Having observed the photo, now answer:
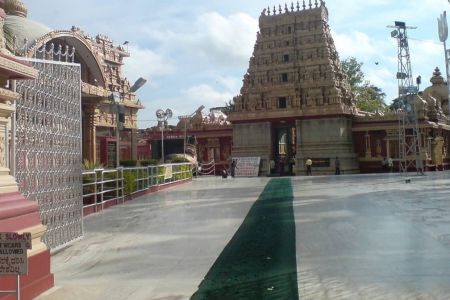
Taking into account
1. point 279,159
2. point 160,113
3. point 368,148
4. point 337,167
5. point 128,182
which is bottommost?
point 337,167

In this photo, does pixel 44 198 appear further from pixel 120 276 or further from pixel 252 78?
pixel 252 78

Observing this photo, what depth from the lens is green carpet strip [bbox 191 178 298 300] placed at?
460 cm

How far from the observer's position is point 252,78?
37562 mm

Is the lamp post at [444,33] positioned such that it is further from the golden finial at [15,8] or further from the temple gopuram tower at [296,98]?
the golden finial at [15,8]

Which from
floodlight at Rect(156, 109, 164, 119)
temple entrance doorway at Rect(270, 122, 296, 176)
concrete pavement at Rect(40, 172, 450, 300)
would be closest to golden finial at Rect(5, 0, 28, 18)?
concrete pavement at Rect(40, 172, 450, 300)

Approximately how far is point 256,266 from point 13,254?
10.2 ft

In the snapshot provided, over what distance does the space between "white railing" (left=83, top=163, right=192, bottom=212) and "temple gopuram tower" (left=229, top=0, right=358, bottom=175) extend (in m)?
15.6

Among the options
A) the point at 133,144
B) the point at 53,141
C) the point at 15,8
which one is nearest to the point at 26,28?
the point at 15,8

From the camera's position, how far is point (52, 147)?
639cm

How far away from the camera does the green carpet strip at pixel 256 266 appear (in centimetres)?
460

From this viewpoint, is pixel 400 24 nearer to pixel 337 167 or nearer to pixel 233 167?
pixel 337 167

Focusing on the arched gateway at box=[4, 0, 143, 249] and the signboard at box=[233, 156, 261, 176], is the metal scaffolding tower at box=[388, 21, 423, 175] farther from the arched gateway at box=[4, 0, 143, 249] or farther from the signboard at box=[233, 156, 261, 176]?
the arched gateway at box=[4, 0, 143, 249]

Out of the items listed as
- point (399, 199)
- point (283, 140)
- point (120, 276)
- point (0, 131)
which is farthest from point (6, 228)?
point (283, 140)

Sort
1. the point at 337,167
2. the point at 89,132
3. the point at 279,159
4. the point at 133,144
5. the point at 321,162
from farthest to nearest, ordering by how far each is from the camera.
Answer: the point at 133,144 → the point at 279,159 → the point at 321,162 → the point at 337,167 → the point at 89,132
